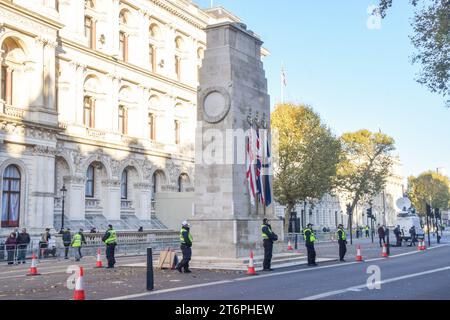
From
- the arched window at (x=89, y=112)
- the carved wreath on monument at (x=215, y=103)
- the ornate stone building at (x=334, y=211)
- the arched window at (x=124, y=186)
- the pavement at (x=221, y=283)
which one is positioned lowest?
the pavement at (x=221, y=283)

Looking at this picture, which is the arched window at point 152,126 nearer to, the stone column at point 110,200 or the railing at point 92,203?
the stone column at point 110,200

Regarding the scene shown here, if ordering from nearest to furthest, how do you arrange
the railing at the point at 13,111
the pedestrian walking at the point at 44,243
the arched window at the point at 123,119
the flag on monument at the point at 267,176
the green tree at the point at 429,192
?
the flag on monument at the point at 267,176
the pedestrian walking at the point at 44,243
the railing at the point at 13,111
the arched window at the point at 123,119
the green tree at the point at 429,192

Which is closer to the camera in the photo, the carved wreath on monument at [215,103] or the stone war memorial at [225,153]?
the stone war memorial at [225,153]

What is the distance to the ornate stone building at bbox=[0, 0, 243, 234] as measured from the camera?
3338 centimetres

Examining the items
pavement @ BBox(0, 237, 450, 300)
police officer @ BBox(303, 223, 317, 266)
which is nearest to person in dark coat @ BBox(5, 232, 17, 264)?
pavement @ BBox(0, 237, 450, 300)

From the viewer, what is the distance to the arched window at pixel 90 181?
41.0m

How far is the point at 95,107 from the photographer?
42219 mm

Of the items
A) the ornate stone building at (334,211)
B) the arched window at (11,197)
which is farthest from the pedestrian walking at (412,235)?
the arched window at (11,197)

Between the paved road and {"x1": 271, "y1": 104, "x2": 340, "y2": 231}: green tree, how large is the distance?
27706mm

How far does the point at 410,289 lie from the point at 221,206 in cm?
961

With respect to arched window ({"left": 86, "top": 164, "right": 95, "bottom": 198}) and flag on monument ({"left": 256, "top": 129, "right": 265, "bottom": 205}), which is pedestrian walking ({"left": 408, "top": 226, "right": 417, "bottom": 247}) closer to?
flag on monument ({"left": 256, "top": 129, "right": 265, "bottom": 205})

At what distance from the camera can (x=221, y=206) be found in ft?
71.1

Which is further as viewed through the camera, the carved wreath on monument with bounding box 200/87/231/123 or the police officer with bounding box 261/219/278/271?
the carved wreath on monument with bounding box 200/87/231/123

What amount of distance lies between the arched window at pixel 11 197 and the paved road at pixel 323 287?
2054 cm
